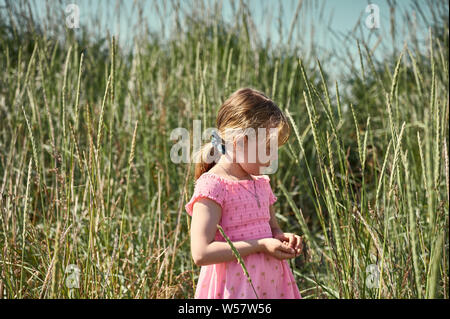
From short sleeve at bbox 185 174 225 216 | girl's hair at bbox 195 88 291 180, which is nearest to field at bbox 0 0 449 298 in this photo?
girl's hair at bbox 195 88 291 180

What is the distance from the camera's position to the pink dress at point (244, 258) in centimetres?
87

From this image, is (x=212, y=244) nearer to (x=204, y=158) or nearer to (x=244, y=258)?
(x=244, y=258)

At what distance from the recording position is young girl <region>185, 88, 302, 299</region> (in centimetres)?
85

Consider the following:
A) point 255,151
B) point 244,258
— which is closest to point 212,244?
point 244,258

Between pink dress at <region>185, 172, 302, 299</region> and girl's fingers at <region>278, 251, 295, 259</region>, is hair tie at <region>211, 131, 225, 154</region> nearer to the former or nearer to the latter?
pink dress at <region>185, 172, 302, 299</region>

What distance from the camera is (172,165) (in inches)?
68.1

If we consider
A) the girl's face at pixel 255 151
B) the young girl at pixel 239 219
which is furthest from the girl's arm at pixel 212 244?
the girl's face at pixel 255 151

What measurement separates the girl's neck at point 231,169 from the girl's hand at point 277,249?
15 cm

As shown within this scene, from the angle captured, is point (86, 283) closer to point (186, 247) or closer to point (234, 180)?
point (234, 180)

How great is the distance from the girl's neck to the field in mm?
134

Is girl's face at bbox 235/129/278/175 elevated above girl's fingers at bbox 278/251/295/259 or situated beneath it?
elevated above

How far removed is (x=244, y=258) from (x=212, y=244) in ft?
0.28

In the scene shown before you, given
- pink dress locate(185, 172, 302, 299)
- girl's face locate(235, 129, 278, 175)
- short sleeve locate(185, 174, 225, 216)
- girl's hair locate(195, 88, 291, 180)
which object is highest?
girl's hair locate(195, 88, 291, 180)

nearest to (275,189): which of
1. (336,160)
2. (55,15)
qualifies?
(336,160)
